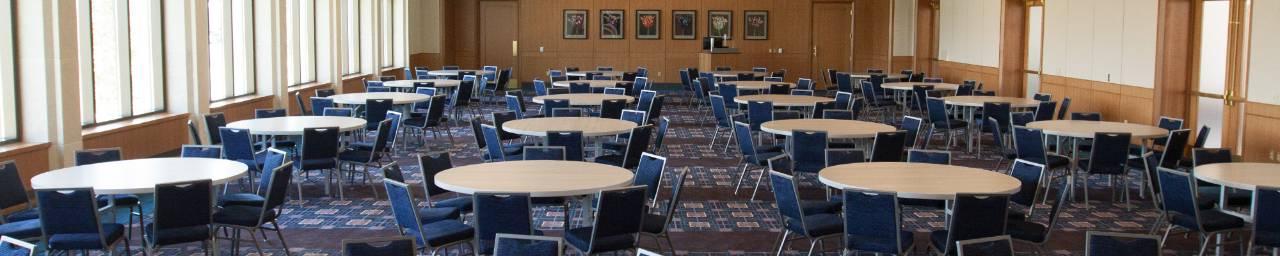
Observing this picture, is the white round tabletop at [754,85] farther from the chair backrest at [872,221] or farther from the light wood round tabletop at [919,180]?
the chair backrest at [872,221]

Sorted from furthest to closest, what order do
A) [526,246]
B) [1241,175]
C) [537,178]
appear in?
1. [1241,175]
2. [537,178]
3. [526,246]

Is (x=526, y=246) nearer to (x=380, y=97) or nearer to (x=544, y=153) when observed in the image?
(x=544, y=153)

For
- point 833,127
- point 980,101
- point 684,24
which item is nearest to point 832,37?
point 684,24

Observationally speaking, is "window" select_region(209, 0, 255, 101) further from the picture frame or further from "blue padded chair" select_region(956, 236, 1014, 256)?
the picture frame

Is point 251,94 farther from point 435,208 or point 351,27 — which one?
point 435,208

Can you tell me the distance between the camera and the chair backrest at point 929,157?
7.66 m

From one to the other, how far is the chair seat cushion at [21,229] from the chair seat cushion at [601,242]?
2.69 metres

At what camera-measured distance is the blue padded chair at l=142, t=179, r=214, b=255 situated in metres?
6.05

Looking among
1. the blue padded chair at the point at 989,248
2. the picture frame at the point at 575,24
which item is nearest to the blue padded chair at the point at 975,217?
the blue padded chair at the point at 989,248

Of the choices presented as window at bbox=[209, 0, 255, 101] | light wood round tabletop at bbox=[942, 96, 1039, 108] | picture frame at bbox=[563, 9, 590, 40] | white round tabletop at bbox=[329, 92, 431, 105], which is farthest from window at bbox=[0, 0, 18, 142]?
picture frame at bbox=[563, 9, 590, 40]

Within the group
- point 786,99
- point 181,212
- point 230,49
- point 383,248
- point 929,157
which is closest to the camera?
point 383,248

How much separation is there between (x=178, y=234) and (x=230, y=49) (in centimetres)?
872

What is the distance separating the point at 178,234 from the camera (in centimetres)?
616

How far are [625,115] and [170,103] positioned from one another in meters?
4.80
